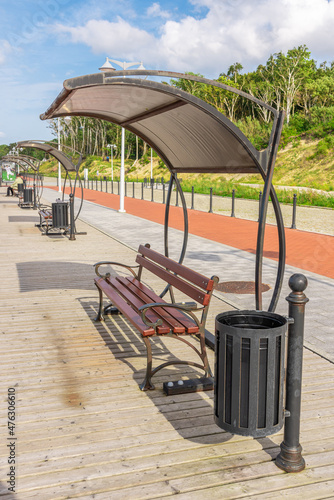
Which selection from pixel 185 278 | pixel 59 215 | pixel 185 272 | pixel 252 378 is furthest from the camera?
pixel 59 215

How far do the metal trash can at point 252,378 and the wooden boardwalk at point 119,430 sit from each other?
12.8 inches

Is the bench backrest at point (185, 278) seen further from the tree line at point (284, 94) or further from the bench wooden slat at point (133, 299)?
the tree line at point (284, 94)

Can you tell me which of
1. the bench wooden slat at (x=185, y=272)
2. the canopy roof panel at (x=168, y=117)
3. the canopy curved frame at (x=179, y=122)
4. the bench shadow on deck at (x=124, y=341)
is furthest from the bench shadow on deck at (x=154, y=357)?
the canopy roof panel at (x=168, y=117)

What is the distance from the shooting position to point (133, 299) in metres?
4.99

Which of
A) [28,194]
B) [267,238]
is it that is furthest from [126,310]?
[28,194]

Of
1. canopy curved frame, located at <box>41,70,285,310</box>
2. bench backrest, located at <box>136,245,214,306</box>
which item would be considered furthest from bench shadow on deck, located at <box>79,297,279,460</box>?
canopy curved frame, located at <box>41,70,285,310</box>

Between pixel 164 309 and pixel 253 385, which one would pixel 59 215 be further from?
pixel 253 385

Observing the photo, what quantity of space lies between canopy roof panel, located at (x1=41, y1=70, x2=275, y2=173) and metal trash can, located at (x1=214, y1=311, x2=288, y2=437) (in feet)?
6.17

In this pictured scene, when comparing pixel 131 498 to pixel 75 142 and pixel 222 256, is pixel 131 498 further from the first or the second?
pixel 75 142

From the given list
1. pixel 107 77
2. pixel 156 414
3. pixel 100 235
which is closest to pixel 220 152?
pixel 107 77

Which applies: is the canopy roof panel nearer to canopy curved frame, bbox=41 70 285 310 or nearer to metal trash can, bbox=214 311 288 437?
canopy curved frame, bbox=41 70 285 310

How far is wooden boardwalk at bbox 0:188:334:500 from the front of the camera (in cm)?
294

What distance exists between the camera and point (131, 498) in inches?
110

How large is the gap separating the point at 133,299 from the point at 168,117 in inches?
81.0
